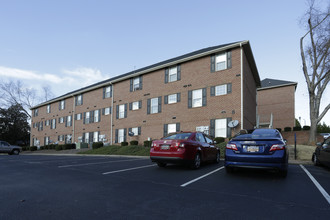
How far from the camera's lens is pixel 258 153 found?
619cm

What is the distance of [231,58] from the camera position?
19.0 meters

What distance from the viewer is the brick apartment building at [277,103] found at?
33.4m

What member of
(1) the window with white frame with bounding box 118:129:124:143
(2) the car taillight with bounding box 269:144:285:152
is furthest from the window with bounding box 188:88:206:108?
(2) the car taillight with bounding box 269:144:285:152

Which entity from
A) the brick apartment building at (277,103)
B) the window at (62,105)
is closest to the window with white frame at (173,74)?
the brick apartment building at (277,103)

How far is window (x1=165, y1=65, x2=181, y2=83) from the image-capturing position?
2242cm

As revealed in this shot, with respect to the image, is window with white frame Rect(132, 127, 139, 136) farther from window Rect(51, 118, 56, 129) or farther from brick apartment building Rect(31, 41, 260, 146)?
window Rect(51, 118, 56, 129)

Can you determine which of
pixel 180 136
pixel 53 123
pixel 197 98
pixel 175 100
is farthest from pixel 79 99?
pixel 180 136

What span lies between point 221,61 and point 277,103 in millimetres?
19891

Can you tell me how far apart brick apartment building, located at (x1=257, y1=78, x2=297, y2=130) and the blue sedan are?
2884 centimetres

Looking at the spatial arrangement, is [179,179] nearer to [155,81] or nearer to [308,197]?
[308,197]

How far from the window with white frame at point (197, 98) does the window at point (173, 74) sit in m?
2.60

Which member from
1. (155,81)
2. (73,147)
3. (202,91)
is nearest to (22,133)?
(73,147)

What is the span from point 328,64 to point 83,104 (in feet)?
101

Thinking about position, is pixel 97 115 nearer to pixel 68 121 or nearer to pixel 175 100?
pixel 68 121
